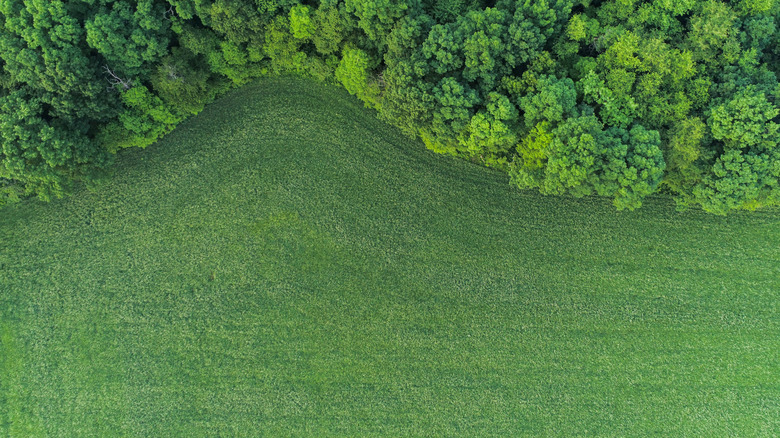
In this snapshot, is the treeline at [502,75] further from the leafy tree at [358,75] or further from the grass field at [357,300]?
the grass field at [357,300]

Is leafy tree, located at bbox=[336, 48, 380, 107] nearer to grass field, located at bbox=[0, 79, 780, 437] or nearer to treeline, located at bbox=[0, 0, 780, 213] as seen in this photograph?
treeline, located at bbox=[0, 0, 780, 213]

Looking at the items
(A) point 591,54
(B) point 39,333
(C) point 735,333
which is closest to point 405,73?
(A) point 591,54

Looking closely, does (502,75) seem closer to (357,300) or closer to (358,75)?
(358,75)

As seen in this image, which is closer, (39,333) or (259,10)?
(259,10)

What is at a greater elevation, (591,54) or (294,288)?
(591,54)

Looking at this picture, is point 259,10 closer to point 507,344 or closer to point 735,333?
point 507,344

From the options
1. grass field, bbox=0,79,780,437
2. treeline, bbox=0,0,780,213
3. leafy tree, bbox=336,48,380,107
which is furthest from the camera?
grass field, bbox=0,79,780,437

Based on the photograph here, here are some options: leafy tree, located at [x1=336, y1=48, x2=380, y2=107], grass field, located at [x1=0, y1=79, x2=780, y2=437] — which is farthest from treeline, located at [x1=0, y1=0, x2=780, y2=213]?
grass field, located at [x1=0, y1=79, x2=780, y2=437]

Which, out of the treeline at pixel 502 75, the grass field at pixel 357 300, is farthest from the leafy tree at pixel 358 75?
the grass field at pixel 357 300

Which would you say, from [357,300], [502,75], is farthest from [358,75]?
[357,300]
